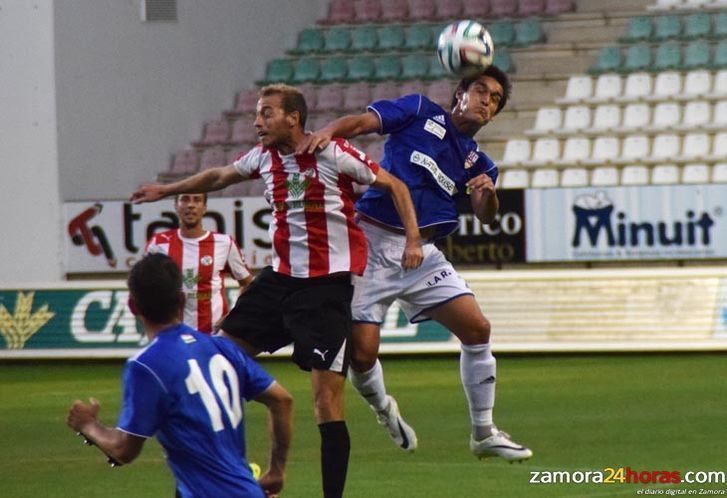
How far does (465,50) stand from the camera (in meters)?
7.75

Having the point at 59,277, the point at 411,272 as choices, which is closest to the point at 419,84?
the point at 59,277

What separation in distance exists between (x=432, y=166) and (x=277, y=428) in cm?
276

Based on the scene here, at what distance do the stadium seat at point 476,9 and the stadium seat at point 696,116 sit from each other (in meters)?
4.08

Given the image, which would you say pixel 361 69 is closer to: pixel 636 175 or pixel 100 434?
pixel 636 175

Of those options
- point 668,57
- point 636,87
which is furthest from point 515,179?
point 668,57

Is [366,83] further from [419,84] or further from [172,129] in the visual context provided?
[172,129]

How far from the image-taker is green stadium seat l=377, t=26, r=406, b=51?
23172 mm

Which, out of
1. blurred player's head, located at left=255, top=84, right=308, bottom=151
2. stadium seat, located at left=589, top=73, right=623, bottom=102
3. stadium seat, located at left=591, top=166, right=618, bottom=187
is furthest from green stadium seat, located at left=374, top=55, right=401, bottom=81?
blurred player's head, located at left=255, top=84, right=308, bottom=151

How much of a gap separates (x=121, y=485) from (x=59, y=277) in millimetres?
11546

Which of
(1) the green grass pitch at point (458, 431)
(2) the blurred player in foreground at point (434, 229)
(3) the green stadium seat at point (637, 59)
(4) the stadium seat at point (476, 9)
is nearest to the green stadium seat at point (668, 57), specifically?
(3) the green stadium seat at point (637, 59)

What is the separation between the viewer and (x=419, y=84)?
21984 mm

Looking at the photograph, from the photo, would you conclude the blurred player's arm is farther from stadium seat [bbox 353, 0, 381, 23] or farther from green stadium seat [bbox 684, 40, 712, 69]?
stadium seat [bbox 353, 0, 381, 23]

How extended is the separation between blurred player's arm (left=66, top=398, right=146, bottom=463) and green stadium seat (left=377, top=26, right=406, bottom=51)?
62.2ft

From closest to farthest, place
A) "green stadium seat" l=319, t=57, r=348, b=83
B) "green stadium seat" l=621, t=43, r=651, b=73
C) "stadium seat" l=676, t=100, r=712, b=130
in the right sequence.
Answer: "stadium seat" l=676, t=100, r=712, b=130
"green stadium seat" l=621, t=43, r=651, b=73
"green stadium seat" l=319, t=57, r=348, b=83
